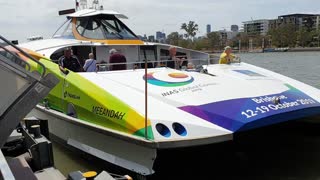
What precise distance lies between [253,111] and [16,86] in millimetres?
3474

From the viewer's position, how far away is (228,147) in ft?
26.0

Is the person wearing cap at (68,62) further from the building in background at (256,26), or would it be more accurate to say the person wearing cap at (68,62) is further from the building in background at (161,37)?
the building in background at (256,26)

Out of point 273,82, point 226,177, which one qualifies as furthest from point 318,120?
point 226,177

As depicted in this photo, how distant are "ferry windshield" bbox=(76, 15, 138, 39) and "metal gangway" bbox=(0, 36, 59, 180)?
6.03 m

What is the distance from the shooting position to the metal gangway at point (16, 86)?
126 inches

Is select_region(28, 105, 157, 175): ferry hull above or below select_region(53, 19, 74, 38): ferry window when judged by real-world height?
below

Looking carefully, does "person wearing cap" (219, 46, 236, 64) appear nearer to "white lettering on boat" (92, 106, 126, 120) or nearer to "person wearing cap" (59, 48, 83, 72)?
"person wearing cap" (59, 48, 83, 72)

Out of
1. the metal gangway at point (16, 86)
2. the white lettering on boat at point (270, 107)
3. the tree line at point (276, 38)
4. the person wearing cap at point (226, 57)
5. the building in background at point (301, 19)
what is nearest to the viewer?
the metal gangway at point (16, 86)

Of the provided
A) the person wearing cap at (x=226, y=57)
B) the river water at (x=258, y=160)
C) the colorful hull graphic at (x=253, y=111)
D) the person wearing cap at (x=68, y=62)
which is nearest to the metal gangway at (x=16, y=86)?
the colorful hull graphic at (x=253, y=111)

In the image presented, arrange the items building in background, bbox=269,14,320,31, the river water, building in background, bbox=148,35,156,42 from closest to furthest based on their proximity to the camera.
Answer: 1. the river water
2. building in background, bbox=148,35,156,42
3. building in background, bbox=269,14,320,31

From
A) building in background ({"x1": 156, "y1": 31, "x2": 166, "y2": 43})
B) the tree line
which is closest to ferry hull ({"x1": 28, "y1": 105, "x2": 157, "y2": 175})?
building in background ({"x1": 156, "y1": 31, "x2": 166, "y2": 43})

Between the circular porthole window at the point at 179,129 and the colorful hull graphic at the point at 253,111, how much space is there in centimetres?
32

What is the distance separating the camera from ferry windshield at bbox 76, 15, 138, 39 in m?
9.59

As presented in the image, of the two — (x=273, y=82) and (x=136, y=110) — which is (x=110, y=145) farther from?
(x=273, y=82)
